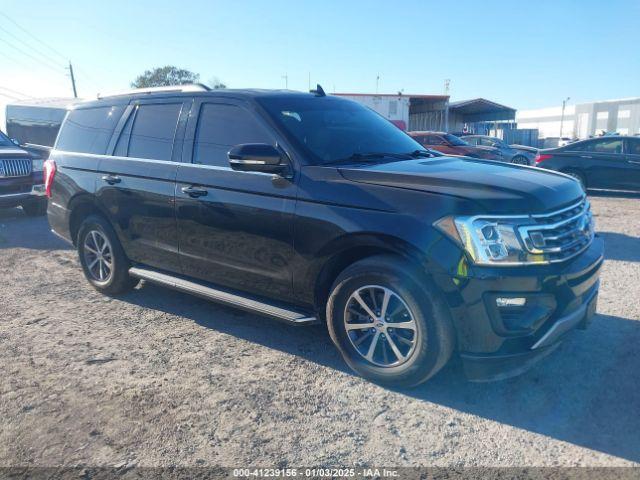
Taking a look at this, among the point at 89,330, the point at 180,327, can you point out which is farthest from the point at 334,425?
the point at 89,330

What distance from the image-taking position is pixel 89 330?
4730mm

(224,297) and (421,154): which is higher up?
(421,154)

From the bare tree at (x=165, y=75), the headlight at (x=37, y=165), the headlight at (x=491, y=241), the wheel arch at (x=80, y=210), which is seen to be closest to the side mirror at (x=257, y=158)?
the headlight at (x=491, y=241)

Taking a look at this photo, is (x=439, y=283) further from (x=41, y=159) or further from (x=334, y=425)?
(x=41, y=159)

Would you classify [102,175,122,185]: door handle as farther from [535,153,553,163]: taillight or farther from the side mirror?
[535,153,553,163]: taillight

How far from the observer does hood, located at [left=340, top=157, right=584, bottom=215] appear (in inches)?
126

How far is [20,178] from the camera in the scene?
10492 millimetres

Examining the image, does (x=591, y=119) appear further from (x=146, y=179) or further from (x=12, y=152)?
(x=146, y=179)

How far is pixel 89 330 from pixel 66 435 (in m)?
1.71

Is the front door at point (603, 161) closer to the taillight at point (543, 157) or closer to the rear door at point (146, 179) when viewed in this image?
the taillight at point (543, 157)

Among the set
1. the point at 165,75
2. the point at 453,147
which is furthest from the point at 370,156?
the point at 165,75

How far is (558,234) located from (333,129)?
1.95m

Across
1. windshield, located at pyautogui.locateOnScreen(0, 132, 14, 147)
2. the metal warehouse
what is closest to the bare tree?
the metal warehouse

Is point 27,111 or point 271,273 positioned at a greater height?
point 27,111
